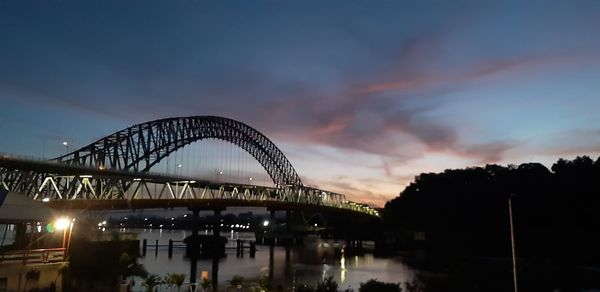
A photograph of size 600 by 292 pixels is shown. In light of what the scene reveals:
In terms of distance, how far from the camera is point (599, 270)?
254 ft

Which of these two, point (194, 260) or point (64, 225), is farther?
point (194, 260)

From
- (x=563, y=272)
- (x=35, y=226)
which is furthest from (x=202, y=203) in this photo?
(x=35, y=226)

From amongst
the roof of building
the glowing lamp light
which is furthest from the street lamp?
the roof of building

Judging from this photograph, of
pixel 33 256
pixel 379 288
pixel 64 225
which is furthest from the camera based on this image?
pixel 64 225

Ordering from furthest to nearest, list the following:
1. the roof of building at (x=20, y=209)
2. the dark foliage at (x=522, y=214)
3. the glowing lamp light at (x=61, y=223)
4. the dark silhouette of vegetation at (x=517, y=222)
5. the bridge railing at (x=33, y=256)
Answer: the dark foliage at (x=522, y=214) < the dark silhouette of vegetation at (x=517, y=222) < the glowing lamp light at (x=61, y=223) < the roof of building at (x=20, y=209) < the bridge railing at (x=33, y=256)

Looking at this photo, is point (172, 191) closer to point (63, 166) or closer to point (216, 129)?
point (63, 166)

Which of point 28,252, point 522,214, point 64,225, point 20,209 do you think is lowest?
point 28,252

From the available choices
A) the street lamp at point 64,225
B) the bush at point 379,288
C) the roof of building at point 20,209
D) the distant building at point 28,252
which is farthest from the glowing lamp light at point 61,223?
the bush at point 379,288

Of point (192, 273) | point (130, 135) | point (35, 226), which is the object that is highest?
point (130, 135)

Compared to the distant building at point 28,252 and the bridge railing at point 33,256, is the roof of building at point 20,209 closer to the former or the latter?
the distant building at point 28,252

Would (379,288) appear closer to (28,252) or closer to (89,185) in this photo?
(28,252)

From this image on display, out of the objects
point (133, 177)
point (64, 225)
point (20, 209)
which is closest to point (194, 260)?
point (133, 177)

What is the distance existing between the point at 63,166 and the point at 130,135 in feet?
114

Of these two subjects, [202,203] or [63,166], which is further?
[202,203]
